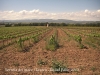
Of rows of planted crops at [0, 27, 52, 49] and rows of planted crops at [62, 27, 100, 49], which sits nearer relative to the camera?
rows of planted crops at [0, 27, 52, 49]

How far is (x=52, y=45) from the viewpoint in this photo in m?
14.2

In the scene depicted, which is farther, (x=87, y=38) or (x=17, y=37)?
(x=17, y=37)

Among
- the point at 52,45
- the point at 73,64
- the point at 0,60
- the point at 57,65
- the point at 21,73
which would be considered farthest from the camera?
the point at 52,45

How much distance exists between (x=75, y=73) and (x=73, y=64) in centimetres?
154

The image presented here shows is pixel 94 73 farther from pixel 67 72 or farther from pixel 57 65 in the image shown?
pixel 57 65

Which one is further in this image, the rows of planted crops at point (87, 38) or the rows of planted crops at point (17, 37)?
the rows of planted crops at point (87, 38)

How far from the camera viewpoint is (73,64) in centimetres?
926

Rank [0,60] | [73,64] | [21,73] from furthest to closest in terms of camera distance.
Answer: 1. [0,60]
2. [73,64]
3. [21,73]

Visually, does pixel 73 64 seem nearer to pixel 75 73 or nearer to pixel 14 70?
pixel 75 73

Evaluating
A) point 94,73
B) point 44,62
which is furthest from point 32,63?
point 94,73

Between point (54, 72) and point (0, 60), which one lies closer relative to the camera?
point (54, 72)

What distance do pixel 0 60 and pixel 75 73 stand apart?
17.1ft

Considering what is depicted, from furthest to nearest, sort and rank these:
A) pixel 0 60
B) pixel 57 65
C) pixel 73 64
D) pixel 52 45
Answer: pixel 52 45 < pixel 0 60 < pixel 73 64 < pixel 57 65

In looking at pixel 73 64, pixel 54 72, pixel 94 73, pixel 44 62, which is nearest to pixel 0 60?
pixel 44 62
